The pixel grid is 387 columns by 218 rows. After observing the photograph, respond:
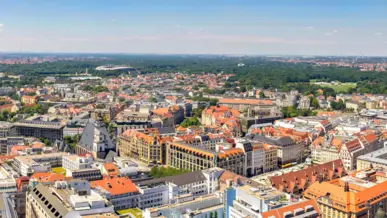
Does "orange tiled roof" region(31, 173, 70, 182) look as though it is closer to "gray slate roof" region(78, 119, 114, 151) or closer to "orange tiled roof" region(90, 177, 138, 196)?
"orange tiled roof" region(90, 177, 138, 196)

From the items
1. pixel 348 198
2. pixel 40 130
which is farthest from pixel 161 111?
pixel 348 198

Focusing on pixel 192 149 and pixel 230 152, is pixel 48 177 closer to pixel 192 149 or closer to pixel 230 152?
pixel 192 149

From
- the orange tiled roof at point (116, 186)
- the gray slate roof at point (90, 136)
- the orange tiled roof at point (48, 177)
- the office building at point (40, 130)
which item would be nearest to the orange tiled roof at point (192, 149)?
the gray slate roof at point (90, 136)

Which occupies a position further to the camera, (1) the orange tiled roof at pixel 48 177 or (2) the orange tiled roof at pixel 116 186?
(1) the orange tiled roof at pixel 48 177

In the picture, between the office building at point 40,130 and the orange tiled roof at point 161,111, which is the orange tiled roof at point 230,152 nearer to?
the office building at point 40,130

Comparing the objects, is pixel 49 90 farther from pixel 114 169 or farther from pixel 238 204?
pixel 238 204

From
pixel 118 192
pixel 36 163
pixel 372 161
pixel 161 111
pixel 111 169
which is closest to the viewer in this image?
pixel 118 192

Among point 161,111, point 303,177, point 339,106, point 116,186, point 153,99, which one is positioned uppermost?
point 161,111

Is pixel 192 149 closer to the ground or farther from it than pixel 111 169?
farther from it
